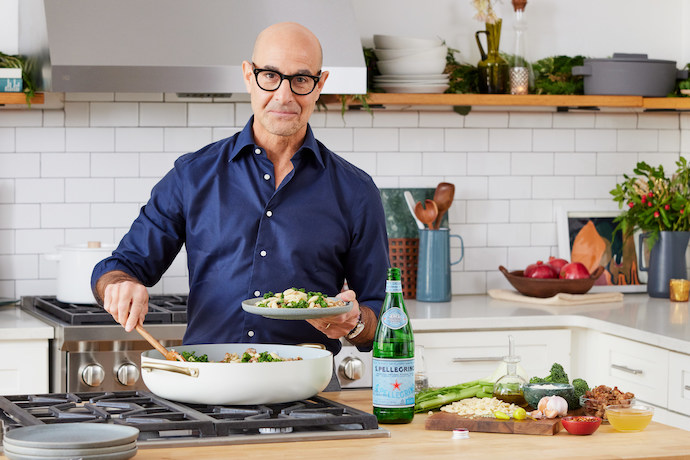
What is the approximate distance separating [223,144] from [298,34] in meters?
0.38

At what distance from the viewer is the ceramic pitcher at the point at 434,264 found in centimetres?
411

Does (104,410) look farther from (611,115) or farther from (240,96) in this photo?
(611,115)

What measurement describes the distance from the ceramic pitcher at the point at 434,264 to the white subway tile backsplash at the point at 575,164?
2.54ft

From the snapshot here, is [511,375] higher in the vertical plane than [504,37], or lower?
lower

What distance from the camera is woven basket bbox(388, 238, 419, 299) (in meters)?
4.28

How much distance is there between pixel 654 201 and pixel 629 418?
257cm

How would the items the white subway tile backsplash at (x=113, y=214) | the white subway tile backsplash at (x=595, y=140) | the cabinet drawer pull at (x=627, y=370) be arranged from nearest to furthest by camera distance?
the cabinet drawer pull at (x=627, y=370)
the white subway tile backsplash at (x=113, y=214)
the white subway tile backsplash at (x=595, y=140)

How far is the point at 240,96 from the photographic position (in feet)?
13.7

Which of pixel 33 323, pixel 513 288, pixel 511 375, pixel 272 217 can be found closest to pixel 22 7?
pixel 33 323

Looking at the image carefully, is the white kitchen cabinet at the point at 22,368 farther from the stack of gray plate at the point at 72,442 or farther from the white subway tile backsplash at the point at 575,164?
the white subway tile backsplash at the point at 575,164

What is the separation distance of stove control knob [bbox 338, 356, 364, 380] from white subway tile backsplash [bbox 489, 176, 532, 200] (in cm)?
127

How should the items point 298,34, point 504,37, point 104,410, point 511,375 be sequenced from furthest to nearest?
point 504,37, point 298,34, point 511,375, point 104,410

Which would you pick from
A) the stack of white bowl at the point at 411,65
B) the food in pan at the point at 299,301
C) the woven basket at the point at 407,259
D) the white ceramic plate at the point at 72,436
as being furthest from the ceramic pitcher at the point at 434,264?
the white ceramic plate at the point at 72,436

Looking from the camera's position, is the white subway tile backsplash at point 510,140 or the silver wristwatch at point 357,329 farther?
the white subway tile backsplash at point 510,140
